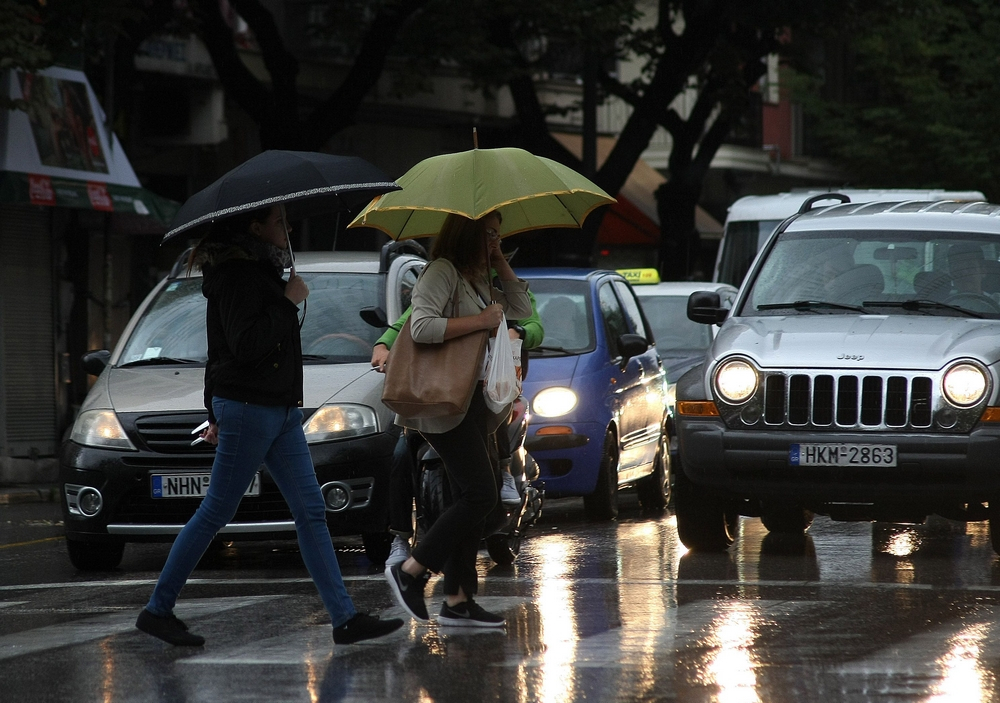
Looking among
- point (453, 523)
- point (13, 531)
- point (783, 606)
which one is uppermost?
point (453, 523)

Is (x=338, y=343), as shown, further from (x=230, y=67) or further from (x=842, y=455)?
(x=230, y=67)

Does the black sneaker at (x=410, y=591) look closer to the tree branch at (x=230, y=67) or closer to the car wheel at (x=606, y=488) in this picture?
the car wheel at (x=606, y=488)

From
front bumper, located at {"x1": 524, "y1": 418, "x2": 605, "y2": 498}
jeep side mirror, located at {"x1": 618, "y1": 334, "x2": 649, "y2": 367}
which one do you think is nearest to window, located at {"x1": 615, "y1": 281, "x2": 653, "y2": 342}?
jeep side mirror, located at {"x1": 618, "y1": 334, "x2": 649, "y2": 367}

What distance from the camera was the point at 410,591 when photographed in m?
7.48

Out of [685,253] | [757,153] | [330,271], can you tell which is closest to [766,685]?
[330,271]

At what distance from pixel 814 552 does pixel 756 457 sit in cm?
110

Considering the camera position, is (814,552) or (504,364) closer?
(504,364)

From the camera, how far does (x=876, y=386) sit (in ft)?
31.2

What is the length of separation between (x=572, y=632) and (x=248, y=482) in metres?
1.43

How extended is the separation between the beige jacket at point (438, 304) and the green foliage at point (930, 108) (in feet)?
84.0

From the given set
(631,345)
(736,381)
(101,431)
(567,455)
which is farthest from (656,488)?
(101,431)

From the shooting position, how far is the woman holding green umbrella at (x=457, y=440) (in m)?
7.36

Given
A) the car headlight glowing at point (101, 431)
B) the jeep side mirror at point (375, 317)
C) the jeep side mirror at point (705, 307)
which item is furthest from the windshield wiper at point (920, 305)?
the car headlight glowing at point (101, 431)

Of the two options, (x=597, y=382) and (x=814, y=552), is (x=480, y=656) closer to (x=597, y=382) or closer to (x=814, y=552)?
(x=814, y=552)
